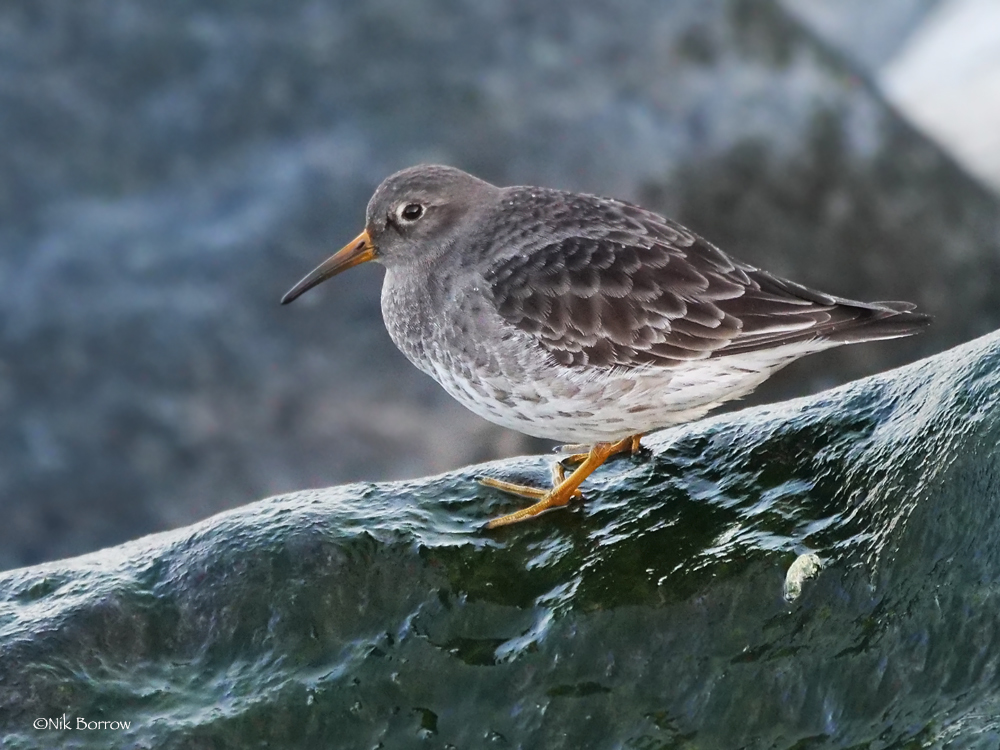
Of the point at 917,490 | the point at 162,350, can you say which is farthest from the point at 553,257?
the point at 162,350

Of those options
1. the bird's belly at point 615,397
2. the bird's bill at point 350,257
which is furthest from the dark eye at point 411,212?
the bird's belly at point 615,397

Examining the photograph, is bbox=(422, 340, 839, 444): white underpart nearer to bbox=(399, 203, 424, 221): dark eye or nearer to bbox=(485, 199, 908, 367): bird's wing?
bbox=(485, 199, 908, 367): bird's wing

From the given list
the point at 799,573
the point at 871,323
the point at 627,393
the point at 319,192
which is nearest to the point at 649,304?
the point at 627,393

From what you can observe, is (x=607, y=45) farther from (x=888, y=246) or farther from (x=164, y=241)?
(x=164, y=241)

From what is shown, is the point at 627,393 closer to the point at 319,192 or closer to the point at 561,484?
the point at 561,484

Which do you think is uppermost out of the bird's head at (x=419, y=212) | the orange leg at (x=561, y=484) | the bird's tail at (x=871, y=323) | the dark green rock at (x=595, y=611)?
the bird's head at (x=419, y=212)

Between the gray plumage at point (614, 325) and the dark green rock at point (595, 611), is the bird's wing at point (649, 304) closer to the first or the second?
the gray plumage at point (614, 325)
